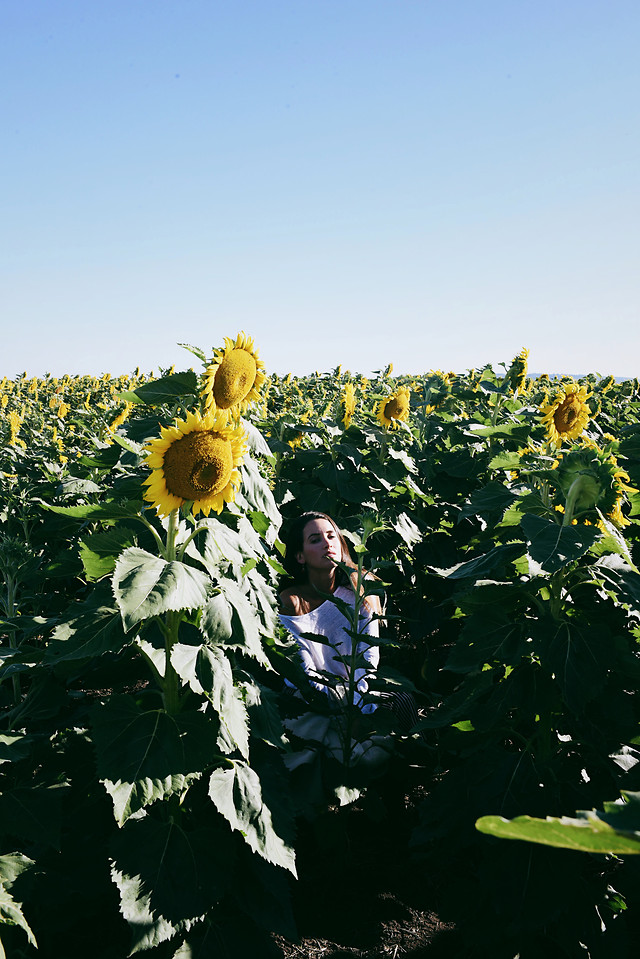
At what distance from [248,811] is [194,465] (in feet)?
3.92

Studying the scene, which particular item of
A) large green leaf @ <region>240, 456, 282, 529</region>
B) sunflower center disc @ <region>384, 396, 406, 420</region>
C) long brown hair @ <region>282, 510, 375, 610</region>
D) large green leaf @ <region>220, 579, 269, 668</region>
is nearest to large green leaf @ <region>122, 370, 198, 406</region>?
large green leaf @ <region>240, 456, 282, 529</region>

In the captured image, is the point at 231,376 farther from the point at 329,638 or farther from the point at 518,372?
the point at 518,372

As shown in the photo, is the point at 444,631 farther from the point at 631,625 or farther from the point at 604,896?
the point at 604,896

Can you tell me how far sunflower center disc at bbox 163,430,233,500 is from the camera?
221 cm

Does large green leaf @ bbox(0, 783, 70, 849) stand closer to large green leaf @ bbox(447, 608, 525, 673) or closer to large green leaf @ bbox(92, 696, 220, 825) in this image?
large green leaf @ bbox(92, 696, 220, 825)

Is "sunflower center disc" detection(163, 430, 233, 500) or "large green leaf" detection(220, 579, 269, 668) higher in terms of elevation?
"sunflower center disc" detection(163, 430, 233, 500)

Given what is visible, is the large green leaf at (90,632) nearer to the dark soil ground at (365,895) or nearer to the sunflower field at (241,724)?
the sunflower field at (241,724)

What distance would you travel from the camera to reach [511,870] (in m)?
2.47

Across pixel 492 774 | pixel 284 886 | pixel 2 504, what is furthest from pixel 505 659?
pixel 2 504

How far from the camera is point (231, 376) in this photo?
2781 millimetres

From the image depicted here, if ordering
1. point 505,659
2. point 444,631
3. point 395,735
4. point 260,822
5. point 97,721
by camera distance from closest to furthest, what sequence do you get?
point 97,721
point 260,822
point 505,659
point 395,735
point 444,631

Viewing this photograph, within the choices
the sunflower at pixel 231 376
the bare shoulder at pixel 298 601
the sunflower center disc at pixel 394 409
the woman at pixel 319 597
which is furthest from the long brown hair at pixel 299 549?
the sunflower center disc at pixel 394 409

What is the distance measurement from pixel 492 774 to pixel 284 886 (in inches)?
34.1

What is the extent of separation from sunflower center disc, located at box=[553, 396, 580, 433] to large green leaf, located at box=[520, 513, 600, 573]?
210cm
